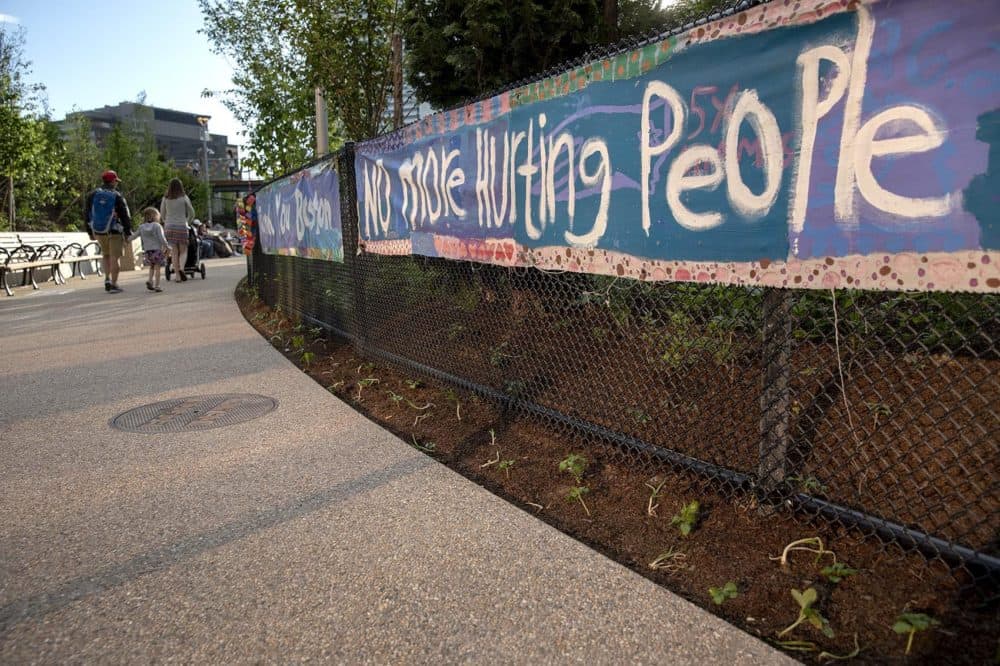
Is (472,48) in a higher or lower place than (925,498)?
higher

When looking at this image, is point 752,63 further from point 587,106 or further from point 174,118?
point 174,118

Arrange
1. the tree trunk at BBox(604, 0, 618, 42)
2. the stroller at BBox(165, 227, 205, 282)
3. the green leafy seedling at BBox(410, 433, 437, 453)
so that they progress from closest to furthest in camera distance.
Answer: the green leafy seedling at BBox(410, 433, 437, 453) → the tree trunk at BBox(604, 0, 618, 42) → the stroller at BBox(165, 227, 205, 282)

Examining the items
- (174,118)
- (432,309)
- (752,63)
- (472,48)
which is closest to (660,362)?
(752,63)

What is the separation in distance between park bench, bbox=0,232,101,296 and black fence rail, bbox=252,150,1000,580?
33.9ft

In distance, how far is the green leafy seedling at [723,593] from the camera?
209cm

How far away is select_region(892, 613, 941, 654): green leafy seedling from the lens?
5.95 feet

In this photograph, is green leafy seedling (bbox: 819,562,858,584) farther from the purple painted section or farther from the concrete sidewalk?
the purple painted section

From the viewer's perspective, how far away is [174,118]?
11744cm

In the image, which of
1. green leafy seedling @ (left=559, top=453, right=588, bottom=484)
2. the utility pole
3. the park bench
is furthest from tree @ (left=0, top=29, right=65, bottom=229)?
green leafy seedling @ (left=559, top=453, right=588, bottom=484)

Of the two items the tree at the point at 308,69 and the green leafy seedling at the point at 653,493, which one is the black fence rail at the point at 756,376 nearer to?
the green leafy seedling at the point at 653,493

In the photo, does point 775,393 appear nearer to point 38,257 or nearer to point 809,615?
point 809,615

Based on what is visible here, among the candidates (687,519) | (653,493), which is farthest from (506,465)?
(687,519)

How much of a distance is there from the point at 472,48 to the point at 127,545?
20.4ft

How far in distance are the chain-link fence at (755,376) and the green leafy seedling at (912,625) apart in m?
0.26
